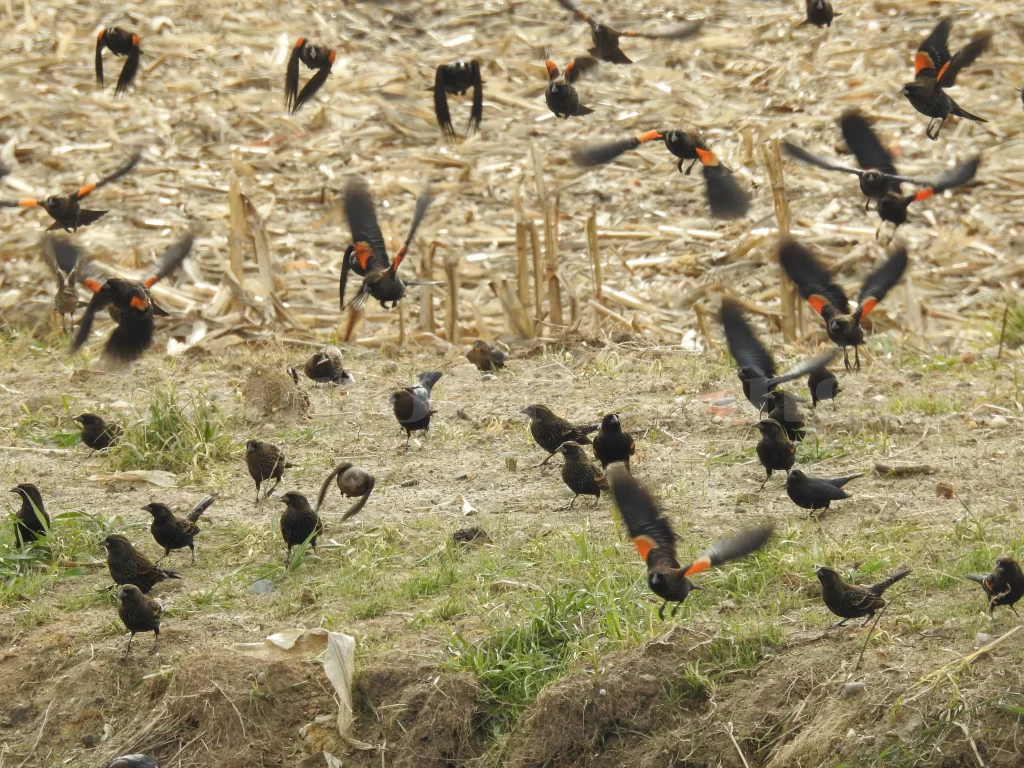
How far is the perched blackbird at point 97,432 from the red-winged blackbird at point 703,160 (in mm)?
2980

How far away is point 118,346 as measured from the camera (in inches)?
333

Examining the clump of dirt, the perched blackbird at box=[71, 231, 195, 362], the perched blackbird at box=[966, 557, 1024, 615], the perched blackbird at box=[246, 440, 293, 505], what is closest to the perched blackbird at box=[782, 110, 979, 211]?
the perched blackbird at box=[966, 557, 1024, 615]

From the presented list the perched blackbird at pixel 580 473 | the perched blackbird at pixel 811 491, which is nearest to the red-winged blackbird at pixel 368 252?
the perched blackbird at pixel 580 473

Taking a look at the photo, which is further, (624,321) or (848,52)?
(848,52)

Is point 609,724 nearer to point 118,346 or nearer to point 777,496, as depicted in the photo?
point 777,496

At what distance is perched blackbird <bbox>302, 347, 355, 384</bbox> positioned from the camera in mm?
8523

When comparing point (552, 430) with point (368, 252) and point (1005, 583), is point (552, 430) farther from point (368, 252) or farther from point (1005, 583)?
point (1005, 583)

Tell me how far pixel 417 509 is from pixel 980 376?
3690mm

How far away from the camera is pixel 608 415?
6727mm

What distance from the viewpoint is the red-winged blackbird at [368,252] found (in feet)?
27.7

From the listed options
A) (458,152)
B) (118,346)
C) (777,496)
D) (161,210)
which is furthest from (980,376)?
(161,210)

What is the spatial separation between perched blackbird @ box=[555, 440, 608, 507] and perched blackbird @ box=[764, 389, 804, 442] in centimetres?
103

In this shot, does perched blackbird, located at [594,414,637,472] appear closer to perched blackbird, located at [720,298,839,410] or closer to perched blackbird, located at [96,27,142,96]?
perched blackbird, located at [720,298,839,410]

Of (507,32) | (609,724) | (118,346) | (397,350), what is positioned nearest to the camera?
(609,724)
